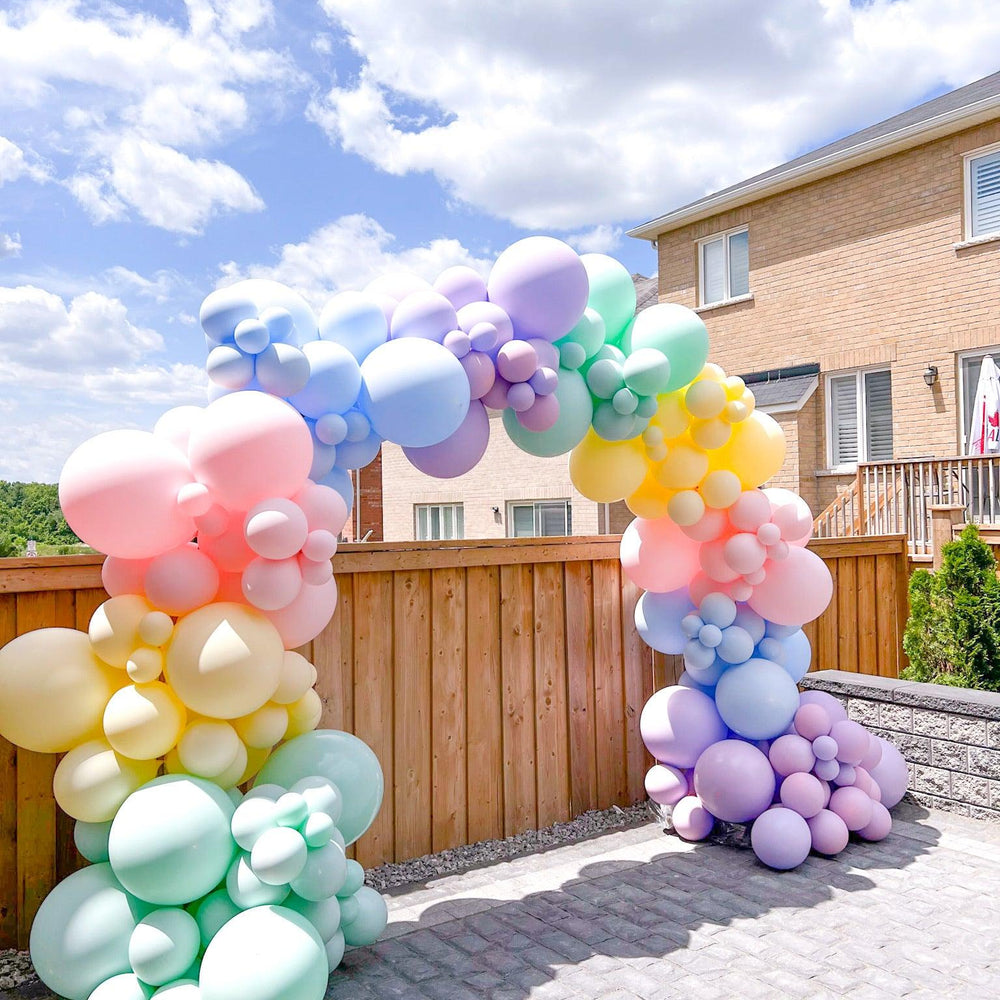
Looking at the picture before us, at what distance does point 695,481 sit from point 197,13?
15.2 ft

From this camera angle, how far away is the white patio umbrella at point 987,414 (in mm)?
10141

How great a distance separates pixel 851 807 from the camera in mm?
4461

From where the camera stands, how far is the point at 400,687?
173 inches

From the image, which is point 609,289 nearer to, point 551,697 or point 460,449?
point 460,449

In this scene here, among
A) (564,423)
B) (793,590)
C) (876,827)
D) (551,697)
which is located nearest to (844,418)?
(793,590)

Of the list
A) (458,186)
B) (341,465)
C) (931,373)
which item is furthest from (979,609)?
(458,186)

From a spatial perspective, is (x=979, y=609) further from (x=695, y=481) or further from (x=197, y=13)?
(x=197, y=13)

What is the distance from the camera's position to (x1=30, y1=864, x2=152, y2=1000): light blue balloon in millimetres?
2744

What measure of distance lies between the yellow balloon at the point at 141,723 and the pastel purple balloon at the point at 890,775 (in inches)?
151

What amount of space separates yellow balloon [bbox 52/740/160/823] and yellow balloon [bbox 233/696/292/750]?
0.38 m

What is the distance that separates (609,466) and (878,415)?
9.83m

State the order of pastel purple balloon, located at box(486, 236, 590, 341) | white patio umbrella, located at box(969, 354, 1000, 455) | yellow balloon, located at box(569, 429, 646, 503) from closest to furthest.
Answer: pastel purple balloon, located at box(486, 236, 590, 341), yellow balloon, located at box(569, 429, 646, 503), white patio umbrella, located at box(969, 354, 1000, 455)

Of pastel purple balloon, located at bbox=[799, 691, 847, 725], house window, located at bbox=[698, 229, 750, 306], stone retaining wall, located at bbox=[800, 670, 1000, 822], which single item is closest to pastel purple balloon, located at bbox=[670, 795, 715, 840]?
pastel purple balloon, located at bbox=[799, 691, 847, 725]

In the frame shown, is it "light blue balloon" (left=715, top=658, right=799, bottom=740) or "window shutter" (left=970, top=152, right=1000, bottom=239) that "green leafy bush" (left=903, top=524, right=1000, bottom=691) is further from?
"window shutter" (left=970, top=152, right=1000, bottom=239)
